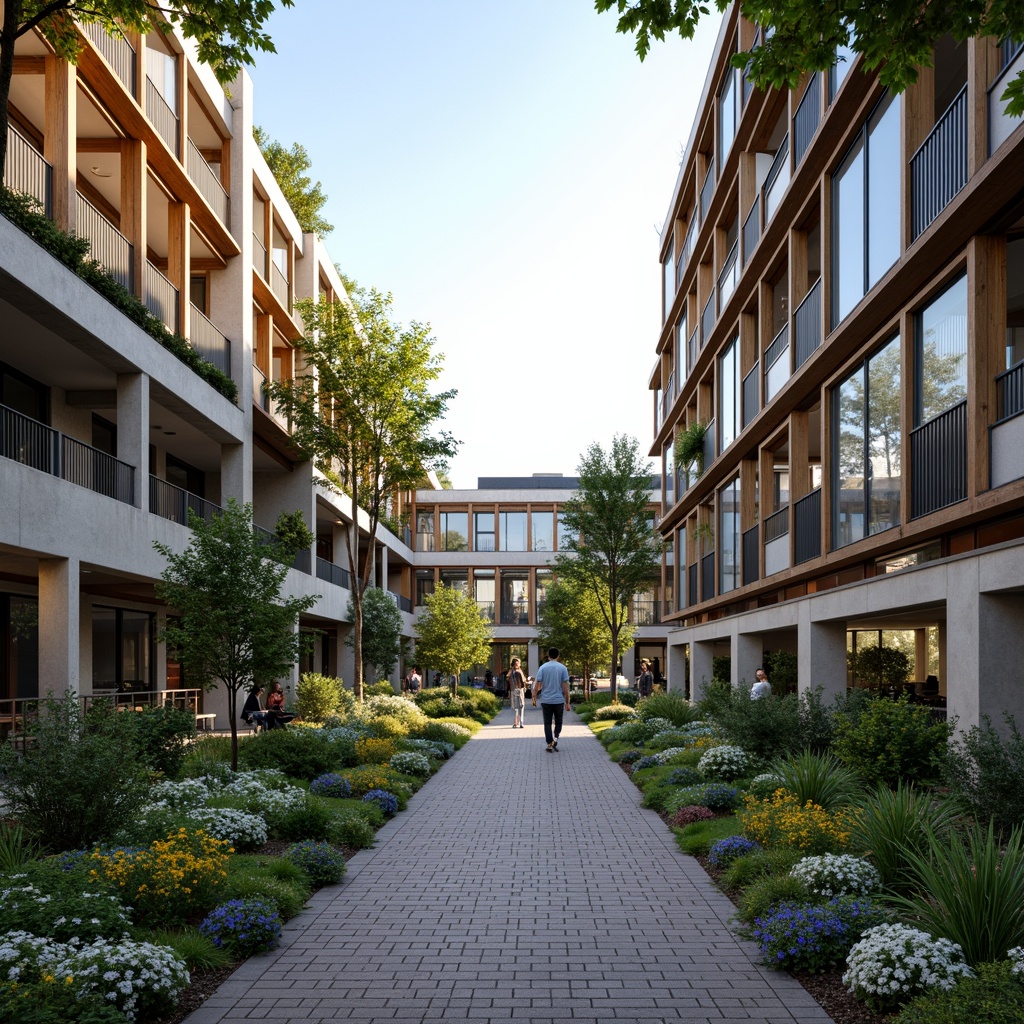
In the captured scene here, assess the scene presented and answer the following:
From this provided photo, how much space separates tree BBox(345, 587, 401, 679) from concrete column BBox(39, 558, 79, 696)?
22887 millimetres

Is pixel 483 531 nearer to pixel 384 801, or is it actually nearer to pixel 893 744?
pixel 384 801

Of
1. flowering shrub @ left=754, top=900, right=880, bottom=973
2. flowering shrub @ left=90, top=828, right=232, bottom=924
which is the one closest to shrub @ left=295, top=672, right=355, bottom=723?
flowering shrub @ left=90, top=828, right=232, bottom=924

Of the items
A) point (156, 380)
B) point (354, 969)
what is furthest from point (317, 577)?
point (354, 969)

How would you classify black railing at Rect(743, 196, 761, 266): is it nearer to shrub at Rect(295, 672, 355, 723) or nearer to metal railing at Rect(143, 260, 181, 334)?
metal railing at Rect(143, 260, 181, 334)

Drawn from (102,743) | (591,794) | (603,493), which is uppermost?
(603,493)

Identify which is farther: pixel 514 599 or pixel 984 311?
pixel 514 599

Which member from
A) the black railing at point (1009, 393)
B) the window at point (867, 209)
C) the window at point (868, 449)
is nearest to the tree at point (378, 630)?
the window at point (868, 449)

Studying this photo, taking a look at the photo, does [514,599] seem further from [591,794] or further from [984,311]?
[984,311]

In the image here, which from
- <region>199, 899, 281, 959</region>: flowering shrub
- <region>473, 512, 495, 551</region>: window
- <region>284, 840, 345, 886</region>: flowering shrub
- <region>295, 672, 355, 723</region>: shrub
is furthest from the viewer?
<region>473, 512, 495, 551</region>: window

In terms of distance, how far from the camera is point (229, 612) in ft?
47.5

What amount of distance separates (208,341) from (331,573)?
13.7 m

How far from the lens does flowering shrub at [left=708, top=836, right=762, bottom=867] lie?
9172mm

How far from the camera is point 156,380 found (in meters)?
18.6

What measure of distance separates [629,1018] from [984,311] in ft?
26.5
